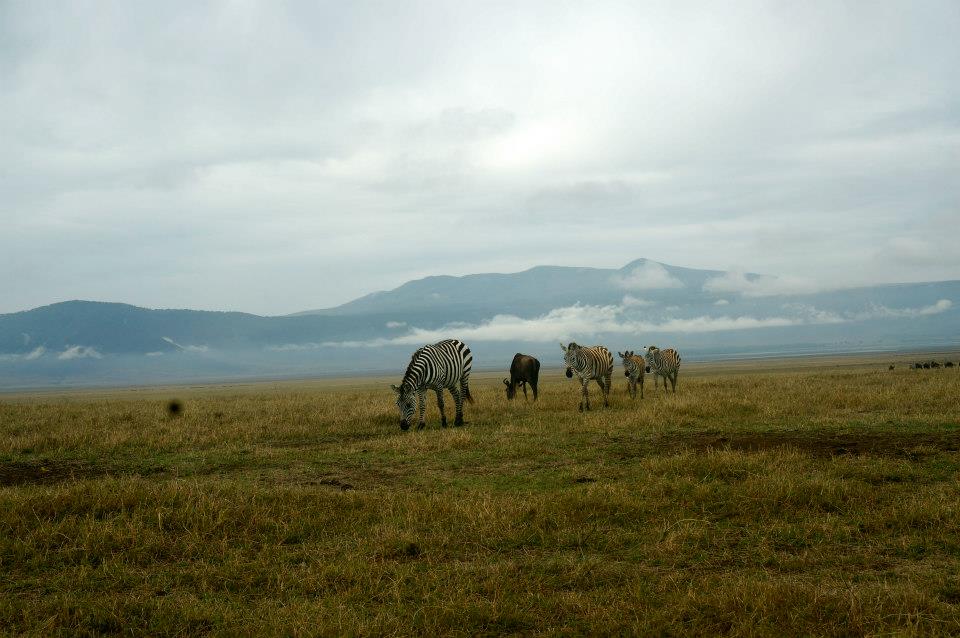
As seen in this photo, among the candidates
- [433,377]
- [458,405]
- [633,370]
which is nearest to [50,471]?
[433,377]

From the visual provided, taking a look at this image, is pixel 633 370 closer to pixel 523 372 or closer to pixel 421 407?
pixel 523 372

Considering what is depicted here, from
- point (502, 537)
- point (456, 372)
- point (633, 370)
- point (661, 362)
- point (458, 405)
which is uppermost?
point (456, 372)

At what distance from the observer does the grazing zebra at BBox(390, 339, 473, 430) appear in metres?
20.2

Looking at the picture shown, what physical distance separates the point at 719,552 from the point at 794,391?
66.1 feet

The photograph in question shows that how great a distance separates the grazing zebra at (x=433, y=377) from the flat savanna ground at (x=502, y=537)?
3518 millimetres

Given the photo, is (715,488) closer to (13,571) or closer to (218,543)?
(218,543)

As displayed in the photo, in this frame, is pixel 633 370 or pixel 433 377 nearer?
pixel 433 377

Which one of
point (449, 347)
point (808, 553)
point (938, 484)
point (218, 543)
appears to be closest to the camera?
point (808, 553)

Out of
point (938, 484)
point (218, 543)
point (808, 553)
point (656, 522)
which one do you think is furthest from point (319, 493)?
point (938, 484)

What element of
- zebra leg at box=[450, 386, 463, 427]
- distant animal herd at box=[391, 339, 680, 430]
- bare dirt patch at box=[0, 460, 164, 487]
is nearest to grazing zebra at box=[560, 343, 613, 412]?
distant animal herd at box=[391, 339, 680, 430]

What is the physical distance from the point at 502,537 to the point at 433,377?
12607 mm

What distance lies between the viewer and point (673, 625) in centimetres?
625

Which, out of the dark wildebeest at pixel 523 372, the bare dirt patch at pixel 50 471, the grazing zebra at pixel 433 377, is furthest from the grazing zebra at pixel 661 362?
the bare dirt patch at pixel 50 471

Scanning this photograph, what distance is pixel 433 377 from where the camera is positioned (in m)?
21.3
